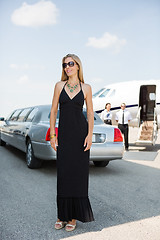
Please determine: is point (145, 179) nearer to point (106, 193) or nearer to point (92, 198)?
point (106, 193)

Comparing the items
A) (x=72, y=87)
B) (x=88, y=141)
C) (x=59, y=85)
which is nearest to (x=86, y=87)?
(x=72, y=87)

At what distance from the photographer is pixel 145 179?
5547mm

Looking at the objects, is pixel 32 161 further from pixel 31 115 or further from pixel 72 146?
pixel 72 146

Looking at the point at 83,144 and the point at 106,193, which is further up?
the point at 83,144

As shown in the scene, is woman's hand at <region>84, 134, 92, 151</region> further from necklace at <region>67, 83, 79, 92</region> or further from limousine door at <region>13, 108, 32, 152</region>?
limousine door at <region>13, 108, 32, 152</region>

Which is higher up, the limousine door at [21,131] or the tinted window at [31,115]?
the tinted window at [31,115]

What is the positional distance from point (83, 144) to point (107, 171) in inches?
135

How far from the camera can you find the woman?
2.99 metres

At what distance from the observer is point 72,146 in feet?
9.87

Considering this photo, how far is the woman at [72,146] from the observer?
2.99m

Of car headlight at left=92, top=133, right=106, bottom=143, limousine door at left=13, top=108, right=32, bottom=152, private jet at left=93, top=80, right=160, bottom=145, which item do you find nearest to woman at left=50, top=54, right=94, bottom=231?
car headlight at left=92, top=133, right=106, bottom=143

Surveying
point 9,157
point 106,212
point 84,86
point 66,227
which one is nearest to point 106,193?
point 106,212

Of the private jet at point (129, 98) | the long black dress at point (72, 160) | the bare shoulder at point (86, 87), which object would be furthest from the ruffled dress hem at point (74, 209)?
the private jet at point (129, 98)

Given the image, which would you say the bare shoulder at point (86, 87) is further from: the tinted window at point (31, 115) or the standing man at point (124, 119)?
the standing man at point (124, 119)
